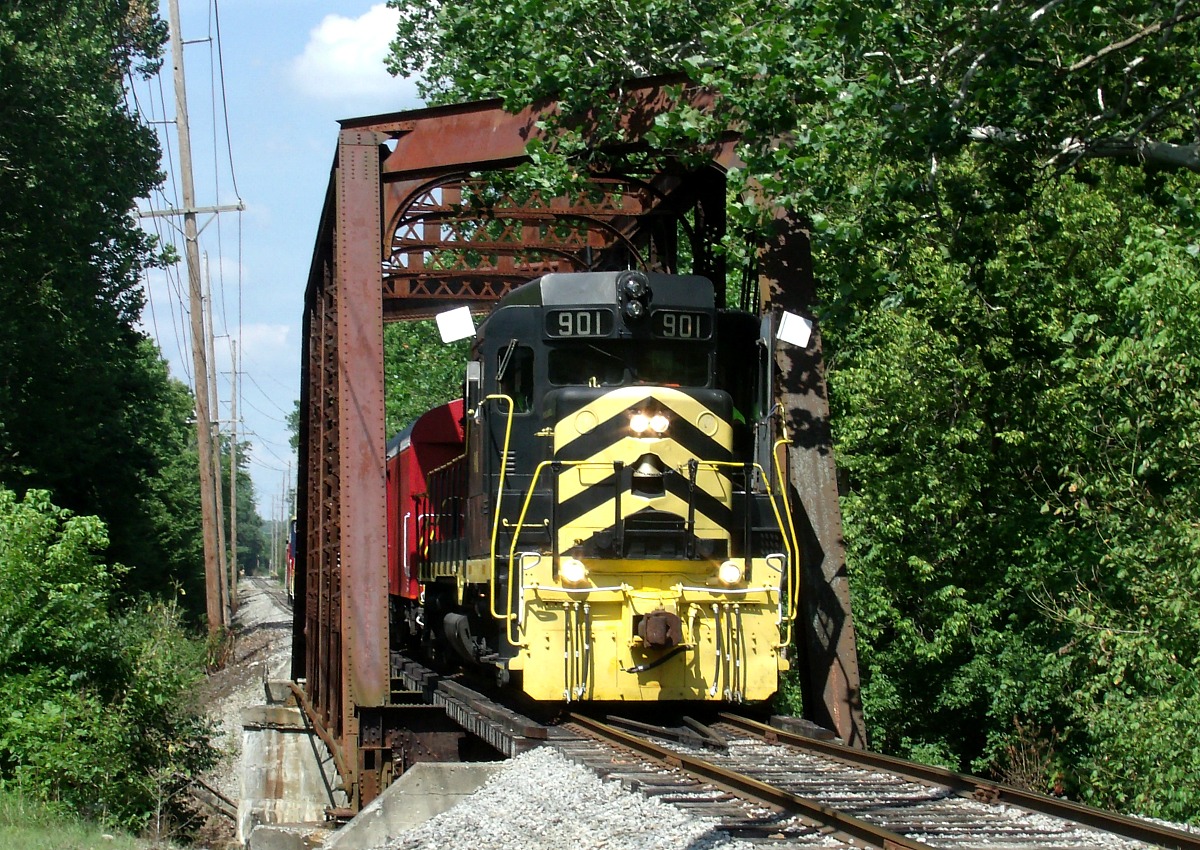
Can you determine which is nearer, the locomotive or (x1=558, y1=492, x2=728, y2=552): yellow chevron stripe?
the locomotive

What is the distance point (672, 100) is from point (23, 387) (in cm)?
2015

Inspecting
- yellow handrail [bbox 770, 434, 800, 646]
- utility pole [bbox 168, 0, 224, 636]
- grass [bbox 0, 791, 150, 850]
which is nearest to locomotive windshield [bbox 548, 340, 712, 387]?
yellow handrail [bbox 770, 434, 800, 646]

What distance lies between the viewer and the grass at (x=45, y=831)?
33.3 feet

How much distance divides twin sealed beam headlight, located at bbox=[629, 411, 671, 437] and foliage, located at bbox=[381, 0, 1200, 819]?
6.10ft

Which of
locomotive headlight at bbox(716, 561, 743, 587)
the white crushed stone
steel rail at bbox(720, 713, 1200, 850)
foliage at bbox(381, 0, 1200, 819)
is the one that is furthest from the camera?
foliage at bbox(381, 0, 1200, 819)

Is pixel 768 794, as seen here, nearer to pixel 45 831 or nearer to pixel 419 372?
pixel 45 831

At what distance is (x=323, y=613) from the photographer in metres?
13.5

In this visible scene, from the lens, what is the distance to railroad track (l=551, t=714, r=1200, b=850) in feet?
19.9

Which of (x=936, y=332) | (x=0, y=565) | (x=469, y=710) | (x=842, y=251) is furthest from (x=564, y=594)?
(x=936, y=332)

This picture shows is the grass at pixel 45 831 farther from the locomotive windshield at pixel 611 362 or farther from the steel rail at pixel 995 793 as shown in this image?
the steel rail at pixel 995 793

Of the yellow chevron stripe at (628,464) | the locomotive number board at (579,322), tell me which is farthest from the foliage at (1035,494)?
the locomotive number board at (579,322)

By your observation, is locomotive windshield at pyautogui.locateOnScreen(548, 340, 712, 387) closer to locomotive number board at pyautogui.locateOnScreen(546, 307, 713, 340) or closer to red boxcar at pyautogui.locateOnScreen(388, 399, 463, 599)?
locomotive number board at pyautogui.locateOnScreen(546, 307, 713, 340)

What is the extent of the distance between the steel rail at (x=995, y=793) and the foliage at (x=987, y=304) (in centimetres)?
356

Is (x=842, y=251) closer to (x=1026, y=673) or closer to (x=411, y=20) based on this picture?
(x=1026, y=673)
